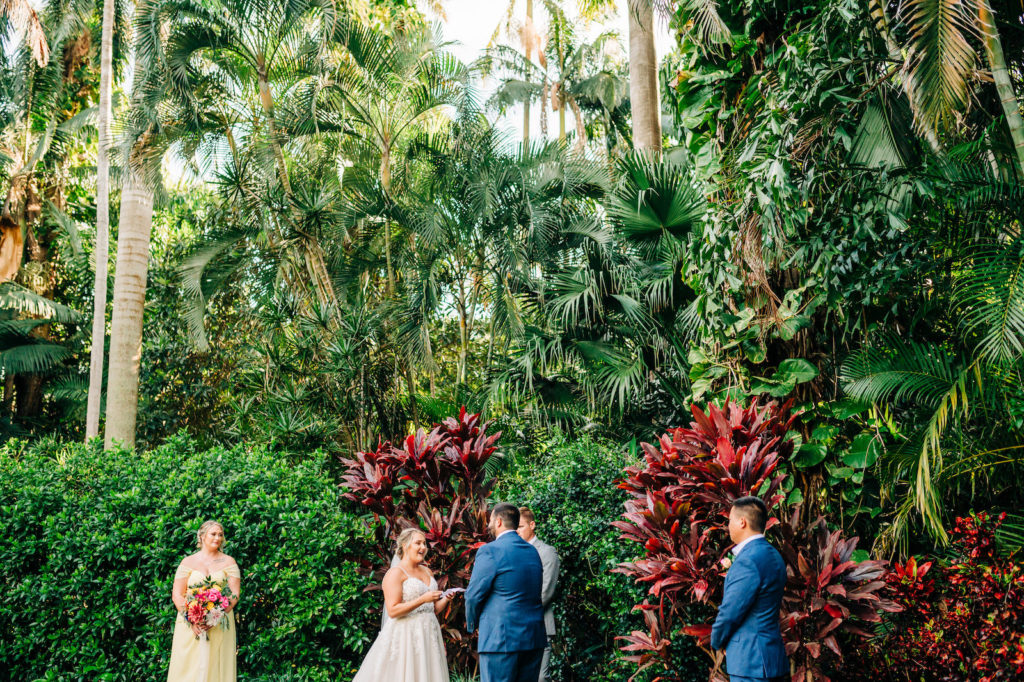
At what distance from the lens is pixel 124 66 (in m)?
18.2

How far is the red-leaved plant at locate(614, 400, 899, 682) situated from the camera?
5445 mm

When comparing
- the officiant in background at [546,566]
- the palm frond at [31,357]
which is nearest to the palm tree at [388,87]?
the officiant in background at [546,566]

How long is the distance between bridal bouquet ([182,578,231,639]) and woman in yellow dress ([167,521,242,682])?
5 centimetres

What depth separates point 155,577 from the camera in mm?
7543

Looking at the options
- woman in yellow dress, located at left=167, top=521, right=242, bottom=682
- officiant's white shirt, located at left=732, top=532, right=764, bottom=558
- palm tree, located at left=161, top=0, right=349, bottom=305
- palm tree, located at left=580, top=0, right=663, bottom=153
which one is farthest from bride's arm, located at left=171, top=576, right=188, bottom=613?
palm tree, located at left=580, top=0, right=663, bottom=153

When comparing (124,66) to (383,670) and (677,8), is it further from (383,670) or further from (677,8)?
(383,670)

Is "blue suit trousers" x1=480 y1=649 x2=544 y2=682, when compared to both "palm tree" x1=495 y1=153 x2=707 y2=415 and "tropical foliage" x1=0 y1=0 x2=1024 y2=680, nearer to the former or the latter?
"tropical foliage" x1=0 y1=0 x2=1024 y2=680

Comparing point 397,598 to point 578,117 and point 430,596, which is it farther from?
point 578,117

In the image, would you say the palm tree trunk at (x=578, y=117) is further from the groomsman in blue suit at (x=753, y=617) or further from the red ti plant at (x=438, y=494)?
the groomsman in blue suit at (x=753, y=617)

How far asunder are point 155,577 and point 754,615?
18.7 feet

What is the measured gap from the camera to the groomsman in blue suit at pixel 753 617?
179 inches

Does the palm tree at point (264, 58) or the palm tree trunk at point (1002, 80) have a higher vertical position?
the palm tree at point (264, 58)

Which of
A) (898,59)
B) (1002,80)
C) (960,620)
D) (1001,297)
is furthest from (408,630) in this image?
(898,59)

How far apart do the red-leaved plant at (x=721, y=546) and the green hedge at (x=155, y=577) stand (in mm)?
3191
